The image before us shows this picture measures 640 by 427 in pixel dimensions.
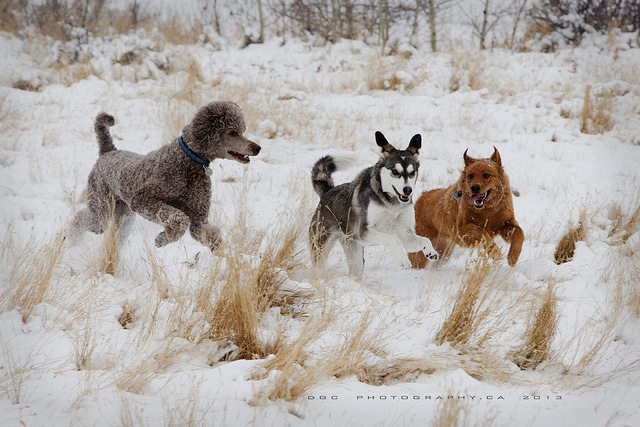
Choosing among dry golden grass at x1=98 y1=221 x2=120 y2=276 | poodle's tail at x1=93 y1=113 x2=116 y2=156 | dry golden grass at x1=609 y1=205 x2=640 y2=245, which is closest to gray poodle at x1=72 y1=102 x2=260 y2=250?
dry golden grass at x1=98 y1=221 x2=120 y2=276

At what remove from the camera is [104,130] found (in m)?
4.14

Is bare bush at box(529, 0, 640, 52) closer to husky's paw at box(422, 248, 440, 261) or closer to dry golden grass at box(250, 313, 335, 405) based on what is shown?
husky's paw at box(422, 248, 440, 261)

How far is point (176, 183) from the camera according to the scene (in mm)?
3637

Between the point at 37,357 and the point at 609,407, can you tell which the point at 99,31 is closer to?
the point at 37,357

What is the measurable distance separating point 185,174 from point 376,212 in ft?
4.52

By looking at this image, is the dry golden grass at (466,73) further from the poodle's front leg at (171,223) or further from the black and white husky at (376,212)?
the poodle's front leg at (171,223)

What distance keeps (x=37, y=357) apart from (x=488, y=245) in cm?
287

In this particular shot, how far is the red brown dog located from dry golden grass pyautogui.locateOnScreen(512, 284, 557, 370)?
0.97 meters

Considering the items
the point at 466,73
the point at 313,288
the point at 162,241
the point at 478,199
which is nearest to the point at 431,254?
the point at 478,199

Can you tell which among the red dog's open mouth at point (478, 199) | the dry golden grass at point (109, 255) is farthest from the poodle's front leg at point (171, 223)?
the red dog's open mouth at point (478, 199)

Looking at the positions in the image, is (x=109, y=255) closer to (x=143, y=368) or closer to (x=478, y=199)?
(x=143, y=368)

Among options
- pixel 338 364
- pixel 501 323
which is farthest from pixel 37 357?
pixel 501 323

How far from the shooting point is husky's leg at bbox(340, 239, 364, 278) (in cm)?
425

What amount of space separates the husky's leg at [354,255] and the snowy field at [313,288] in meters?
0.19
